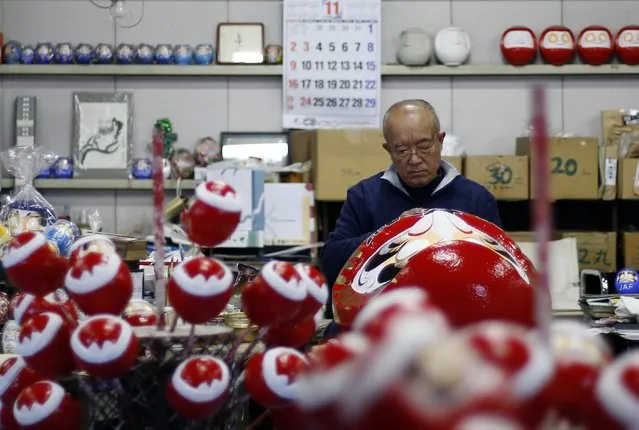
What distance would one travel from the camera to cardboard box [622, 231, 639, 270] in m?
4.85

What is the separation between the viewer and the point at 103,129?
17.6ft

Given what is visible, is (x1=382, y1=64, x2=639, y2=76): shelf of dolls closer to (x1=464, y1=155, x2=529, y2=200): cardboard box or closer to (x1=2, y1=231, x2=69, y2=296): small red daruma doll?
(x1=464, y1=155, x2=529, y2=200): cardboard box

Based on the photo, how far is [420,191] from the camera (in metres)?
3.02

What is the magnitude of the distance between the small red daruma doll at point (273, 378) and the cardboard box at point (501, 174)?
399cm

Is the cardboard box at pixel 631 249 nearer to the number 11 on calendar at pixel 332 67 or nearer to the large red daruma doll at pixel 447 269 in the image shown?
the number 11 on calendar at pixel 332 67

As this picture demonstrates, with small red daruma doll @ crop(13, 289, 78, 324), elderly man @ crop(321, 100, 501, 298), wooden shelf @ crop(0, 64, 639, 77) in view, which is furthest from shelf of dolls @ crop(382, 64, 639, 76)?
small red daruma doll @ crop(13, 289, 78, 324)

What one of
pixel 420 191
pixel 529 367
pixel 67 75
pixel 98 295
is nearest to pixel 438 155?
pixel 420 191

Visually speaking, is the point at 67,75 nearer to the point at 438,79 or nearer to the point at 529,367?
the point at 438,79

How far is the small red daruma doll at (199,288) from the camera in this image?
89cm

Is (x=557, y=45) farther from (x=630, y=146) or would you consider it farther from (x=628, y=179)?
(x=628, y=179)

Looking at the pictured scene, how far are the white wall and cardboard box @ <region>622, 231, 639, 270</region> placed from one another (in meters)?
Result: 0.80

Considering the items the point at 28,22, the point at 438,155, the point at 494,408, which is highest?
the point at 28,22

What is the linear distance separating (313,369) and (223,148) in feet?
15.8

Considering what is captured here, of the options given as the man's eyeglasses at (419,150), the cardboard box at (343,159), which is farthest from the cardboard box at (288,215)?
the man's eyeglasses at (419,150)
